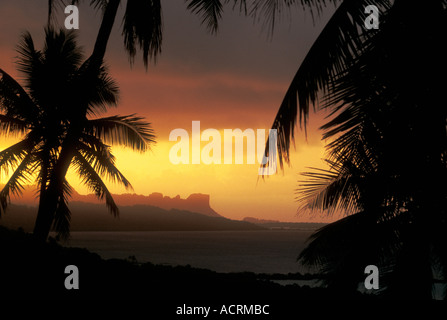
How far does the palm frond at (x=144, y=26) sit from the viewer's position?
962 centimetres

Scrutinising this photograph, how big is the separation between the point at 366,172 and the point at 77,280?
3454 mm

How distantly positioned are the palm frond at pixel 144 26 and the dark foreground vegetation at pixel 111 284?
5.18 metres

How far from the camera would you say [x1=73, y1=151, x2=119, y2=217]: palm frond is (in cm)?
1309

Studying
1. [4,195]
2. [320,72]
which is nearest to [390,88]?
[320,72]

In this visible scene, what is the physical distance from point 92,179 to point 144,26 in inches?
207

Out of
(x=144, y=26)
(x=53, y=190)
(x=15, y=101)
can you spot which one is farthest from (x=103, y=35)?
(x=15, y=101)

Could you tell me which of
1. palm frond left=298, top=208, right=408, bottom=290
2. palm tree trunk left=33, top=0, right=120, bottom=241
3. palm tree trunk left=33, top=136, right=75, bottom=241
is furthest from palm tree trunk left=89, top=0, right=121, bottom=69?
palm frond left=298, top=208, right=408, bottom=290

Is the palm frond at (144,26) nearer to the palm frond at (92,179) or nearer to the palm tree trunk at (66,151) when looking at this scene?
the palm tree trunk at (66,151)

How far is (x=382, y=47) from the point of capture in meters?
4.24

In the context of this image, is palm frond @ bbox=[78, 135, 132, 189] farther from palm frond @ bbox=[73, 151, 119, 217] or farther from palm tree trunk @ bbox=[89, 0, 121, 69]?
palm tree trunk @ bbox=[89, 0, 121, 69]

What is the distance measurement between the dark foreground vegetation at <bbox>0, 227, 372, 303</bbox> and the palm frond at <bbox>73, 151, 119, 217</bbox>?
21.8ft

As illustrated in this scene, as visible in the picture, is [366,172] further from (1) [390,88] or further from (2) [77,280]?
(2) [77,280]

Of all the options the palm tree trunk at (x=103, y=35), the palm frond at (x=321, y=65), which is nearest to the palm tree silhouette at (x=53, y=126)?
the palm tree trunk at (x=103, y=35)
